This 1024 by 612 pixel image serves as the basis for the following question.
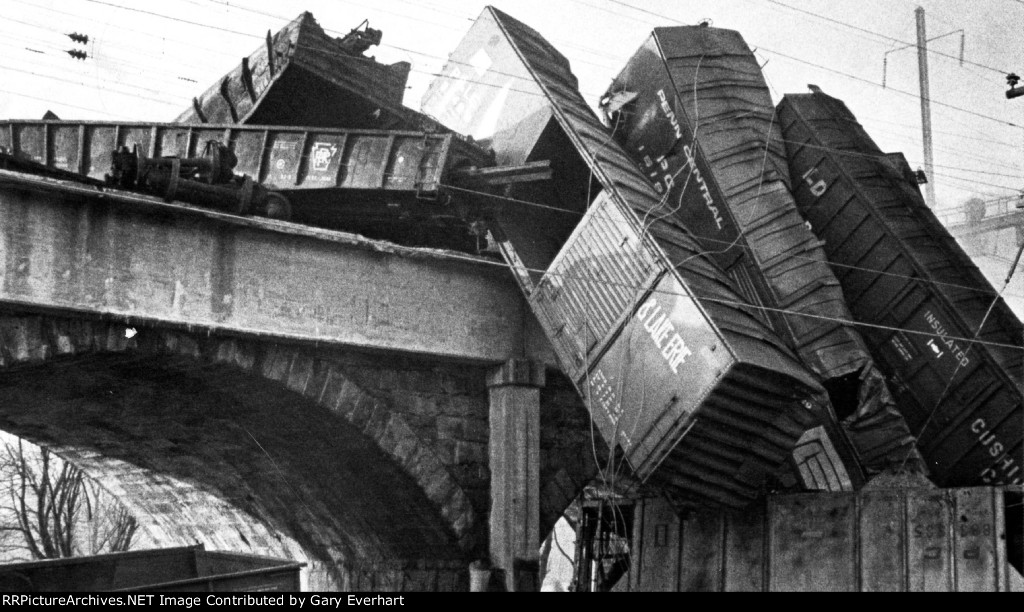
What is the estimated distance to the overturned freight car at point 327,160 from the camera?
1595 cm

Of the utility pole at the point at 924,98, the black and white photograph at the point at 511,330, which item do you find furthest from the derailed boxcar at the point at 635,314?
the utility pole at the point at 924,98

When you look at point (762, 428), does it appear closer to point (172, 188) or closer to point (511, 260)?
point (511, 260)

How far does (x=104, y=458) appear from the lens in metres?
19.1

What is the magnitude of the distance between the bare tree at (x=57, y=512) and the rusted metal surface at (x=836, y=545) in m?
23.3

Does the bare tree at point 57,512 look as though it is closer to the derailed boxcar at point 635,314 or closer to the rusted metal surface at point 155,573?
the rusted metal surface at point 155,573

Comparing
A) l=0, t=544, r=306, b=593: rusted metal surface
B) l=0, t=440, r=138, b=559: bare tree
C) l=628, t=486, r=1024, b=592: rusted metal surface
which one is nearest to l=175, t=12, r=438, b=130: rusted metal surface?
l=0, t=544, r=306, b=593: rusted metal surface

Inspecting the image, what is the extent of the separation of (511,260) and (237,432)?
4981mm

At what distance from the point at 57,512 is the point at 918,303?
30.1 meters

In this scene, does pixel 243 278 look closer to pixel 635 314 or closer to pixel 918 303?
pixel 635 314

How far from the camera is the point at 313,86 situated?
57.8 ft

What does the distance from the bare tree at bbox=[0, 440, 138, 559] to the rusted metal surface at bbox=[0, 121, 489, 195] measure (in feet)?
63.9

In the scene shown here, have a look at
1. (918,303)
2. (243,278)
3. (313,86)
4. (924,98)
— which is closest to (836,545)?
(918,303)
